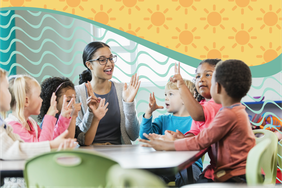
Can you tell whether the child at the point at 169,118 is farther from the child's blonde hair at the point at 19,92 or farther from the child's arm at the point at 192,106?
the child's blonde hair at the point at 19,92

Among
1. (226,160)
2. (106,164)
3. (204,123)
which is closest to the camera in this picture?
(106,164)

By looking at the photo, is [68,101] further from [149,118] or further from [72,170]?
[72,170]

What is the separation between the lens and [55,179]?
71cm

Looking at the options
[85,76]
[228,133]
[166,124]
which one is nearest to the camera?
[228,133]

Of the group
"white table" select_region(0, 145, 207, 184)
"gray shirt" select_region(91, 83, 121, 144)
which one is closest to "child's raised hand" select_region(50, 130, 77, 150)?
"white table" select_region(0, 145, 207, 184)

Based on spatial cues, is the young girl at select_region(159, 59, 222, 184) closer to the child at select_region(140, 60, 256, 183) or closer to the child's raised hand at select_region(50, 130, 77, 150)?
the child at select_region(140, 60, 256, 183)

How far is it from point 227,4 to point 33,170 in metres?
1.89

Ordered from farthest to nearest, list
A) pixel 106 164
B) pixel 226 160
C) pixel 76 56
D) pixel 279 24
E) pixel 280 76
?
pixel 76 56 → pixel 280 76 → pixel 279 24 → pixel 226 160 → pixel 106 164

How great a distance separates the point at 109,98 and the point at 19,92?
645mm

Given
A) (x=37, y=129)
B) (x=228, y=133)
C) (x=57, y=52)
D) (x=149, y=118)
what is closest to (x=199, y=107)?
(x=228, y=133)

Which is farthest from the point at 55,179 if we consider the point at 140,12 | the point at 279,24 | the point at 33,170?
the point at 279,24

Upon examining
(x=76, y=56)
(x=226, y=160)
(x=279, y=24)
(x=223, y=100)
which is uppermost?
(x=279, y=24)

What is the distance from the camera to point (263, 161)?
3.87ft

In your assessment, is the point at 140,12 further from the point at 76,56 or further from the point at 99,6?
the point at 76,56
